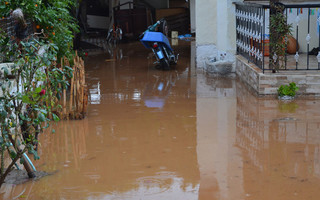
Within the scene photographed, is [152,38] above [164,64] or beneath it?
above

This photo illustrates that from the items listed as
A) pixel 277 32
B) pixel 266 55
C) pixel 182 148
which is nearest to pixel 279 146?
pixel 182 148

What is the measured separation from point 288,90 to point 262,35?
171 centimetres

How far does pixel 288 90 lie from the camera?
8.88 metres

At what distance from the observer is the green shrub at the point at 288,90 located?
885 cm

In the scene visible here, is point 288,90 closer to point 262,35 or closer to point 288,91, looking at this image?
point 288,91

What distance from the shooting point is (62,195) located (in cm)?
509

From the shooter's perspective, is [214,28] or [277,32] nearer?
[277,32]

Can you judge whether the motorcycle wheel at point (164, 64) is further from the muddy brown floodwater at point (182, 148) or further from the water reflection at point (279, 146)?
the water reflection at point (279, 146)

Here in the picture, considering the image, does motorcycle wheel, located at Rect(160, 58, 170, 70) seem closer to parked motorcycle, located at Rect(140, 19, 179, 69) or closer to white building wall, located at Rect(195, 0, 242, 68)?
parked motorcycle, located at Rect(140, 19, 179, 69)

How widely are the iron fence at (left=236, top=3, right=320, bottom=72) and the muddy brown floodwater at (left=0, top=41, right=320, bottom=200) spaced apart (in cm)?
82

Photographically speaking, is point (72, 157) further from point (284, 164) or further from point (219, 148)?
point (284, 164)

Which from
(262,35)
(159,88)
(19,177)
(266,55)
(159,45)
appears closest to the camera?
(19,177)

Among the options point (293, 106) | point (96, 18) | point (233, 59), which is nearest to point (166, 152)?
point (293, 106)

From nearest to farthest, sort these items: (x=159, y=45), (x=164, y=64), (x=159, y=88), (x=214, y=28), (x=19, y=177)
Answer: (x=19, y=177), (x=159, y=88), (x=214, y=28), (x=159, y=45), (x=164, y=64)
